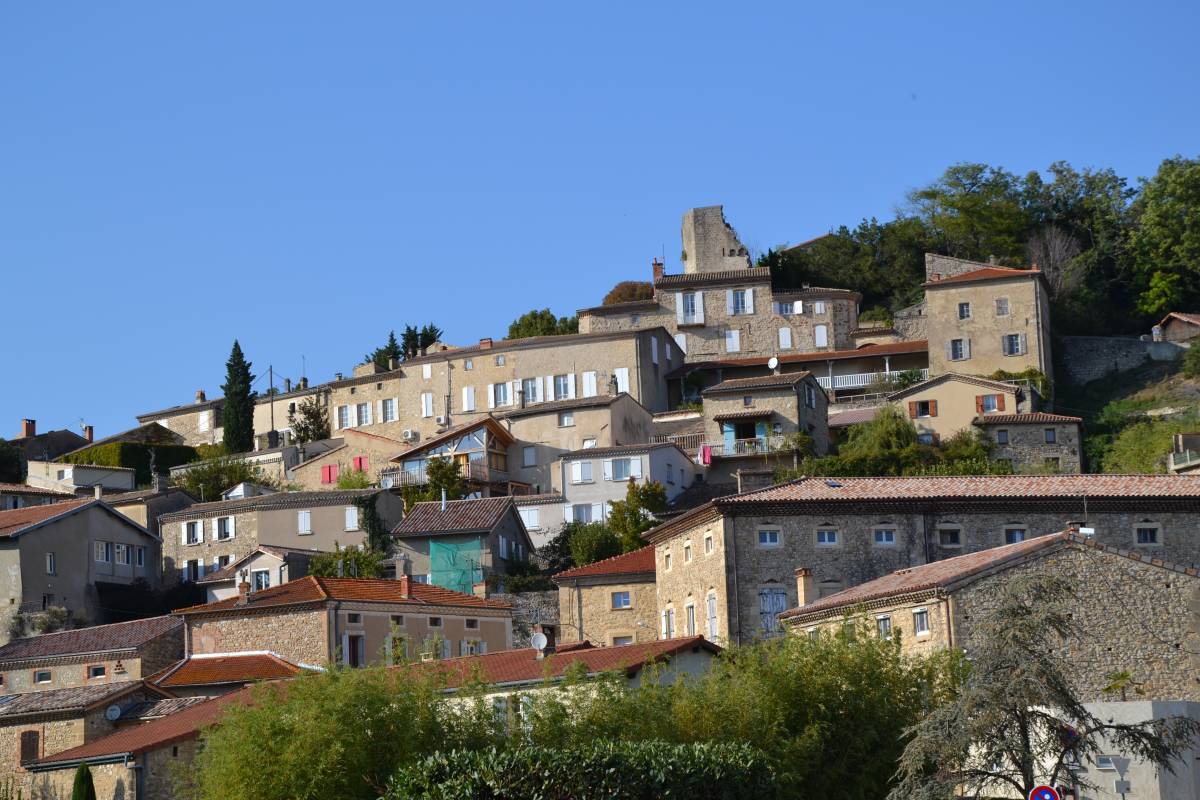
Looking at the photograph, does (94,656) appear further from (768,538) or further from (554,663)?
(768,538)

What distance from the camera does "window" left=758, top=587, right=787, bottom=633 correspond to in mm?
50156

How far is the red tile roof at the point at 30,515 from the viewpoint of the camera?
2717 inches

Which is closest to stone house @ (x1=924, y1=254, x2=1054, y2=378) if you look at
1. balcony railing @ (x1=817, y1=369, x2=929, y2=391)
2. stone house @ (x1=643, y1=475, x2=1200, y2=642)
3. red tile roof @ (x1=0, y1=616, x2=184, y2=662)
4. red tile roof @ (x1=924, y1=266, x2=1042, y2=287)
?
red tile roof @ (x1=924, y1=266, x2=1042, y2=287)

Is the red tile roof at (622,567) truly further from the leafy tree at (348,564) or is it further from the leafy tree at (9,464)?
the leafy tree at (9,464)

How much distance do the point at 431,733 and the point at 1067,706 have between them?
40.9 ft

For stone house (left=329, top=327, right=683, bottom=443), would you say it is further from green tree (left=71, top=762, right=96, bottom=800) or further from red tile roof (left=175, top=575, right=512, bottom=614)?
green tree (left=71, top=762, right=96, bottom=800)

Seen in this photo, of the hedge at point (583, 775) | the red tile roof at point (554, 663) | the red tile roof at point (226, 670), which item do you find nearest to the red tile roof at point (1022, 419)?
the red tile roof at point (554, 663)

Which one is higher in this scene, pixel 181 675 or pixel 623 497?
pixel 623 497

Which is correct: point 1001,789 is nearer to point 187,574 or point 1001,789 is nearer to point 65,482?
point 187,574

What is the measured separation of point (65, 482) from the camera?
91312mm

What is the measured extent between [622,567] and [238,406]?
47.8 m

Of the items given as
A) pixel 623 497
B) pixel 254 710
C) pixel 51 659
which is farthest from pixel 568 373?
pixel 254 710

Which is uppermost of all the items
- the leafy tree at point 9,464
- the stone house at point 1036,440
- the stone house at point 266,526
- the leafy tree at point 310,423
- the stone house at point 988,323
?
the stone house at point 988,323

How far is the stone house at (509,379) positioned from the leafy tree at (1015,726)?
52.2 metres
